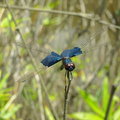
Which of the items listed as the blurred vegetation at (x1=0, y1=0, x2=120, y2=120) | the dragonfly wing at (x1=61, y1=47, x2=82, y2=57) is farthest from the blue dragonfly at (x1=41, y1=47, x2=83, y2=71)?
the blurred vegetation at (x1=0, y1=0, x2=120, y2=120)

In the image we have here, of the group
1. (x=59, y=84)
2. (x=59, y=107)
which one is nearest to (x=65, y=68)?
(x=59, y=107)

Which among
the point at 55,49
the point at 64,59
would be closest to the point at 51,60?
the point at 64,59

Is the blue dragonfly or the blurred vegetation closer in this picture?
the blue dragonfly

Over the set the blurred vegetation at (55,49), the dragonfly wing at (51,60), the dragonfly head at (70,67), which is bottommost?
the dragonfly head at (70,67)

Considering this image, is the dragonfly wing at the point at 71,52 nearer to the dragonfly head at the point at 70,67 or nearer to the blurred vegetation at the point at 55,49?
the dragonfly head at the point at 70,67

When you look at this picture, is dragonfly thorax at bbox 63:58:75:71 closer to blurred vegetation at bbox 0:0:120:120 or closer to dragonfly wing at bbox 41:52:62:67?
dragonfly wing at bbox 41:52:62:67

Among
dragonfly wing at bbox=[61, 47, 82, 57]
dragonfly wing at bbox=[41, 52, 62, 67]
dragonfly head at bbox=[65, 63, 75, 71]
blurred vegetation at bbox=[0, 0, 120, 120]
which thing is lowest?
dragonfly head at bbox=[65, 63, 75, 71]

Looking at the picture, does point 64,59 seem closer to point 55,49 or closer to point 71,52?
point 71,52

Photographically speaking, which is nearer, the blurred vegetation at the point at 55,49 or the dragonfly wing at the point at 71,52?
the dragonfly wing at the point at 71,52

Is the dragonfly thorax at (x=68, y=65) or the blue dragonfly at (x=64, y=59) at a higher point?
the blue dragonfly at (x=64, y=59)

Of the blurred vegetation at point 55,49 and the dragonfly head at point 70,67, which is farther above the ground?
the blurred vegetation at point 55,49

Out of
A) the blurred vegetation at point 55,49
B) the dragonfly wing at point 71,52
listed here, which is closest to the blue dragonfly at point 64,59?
the dragonfly wing at point 71,52

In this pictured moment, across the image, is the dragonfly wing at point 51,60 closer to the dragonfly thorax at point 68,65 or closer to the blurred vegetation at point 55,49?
the dragonfly thorax at point 68,65
